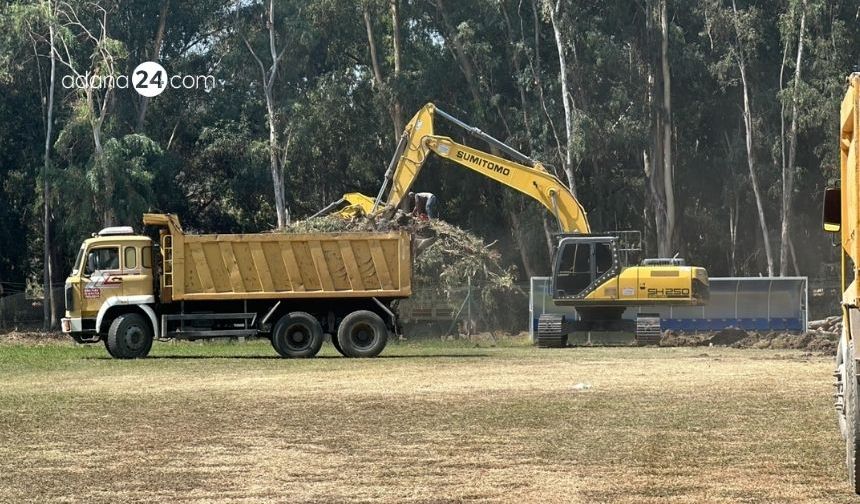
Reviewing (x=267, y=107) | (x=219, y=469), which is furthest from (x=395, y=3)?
(x=219, y=469)

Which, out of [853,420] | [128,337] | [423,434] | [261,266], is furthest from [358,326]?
[853,420]

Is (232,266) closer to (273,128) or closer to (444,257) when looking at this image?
(444,257)

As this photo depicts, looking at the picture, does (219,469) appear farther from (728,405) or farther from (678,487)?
(728,405)

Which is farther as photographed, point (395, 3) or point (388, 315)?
point (395, 3)

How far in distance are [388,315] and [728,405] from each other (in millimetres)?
13952

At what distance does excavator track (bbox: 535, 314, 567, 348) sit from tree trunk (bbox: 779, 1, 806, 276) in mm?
19917

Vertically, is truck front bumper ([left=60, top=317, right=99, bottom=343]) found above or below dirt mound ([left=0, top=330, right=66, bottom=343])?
above

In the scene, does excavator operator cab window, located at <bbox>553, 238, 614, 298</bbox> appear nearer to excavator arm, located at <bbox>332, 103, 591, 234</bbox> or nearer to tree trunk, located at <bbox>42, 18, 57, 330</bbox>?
excavator arm, located at <bbox>332, 103, 591, 234</bbox>

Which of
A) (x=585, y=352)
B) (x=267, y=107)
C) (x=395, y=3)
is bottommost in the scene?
(x=585, y=352)

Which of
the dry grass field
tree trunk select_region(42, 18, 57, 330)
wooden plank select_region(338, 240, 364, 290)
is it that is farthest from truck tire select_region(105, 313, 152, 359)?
tree trunk select_region(42, 18, 57, 330)

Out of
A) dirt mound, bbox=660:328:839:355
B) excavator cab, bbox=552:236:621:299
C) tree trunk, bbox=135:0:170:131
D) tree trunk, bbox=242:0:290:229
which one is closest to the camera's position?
dirt mound, bbox=660:328:839:355

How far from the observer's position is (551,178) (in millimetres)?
41062

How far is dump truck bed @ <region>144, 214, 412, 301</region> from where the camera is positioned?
3098 centimetres

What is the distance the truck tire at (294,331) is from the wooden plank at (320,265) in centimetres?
77
